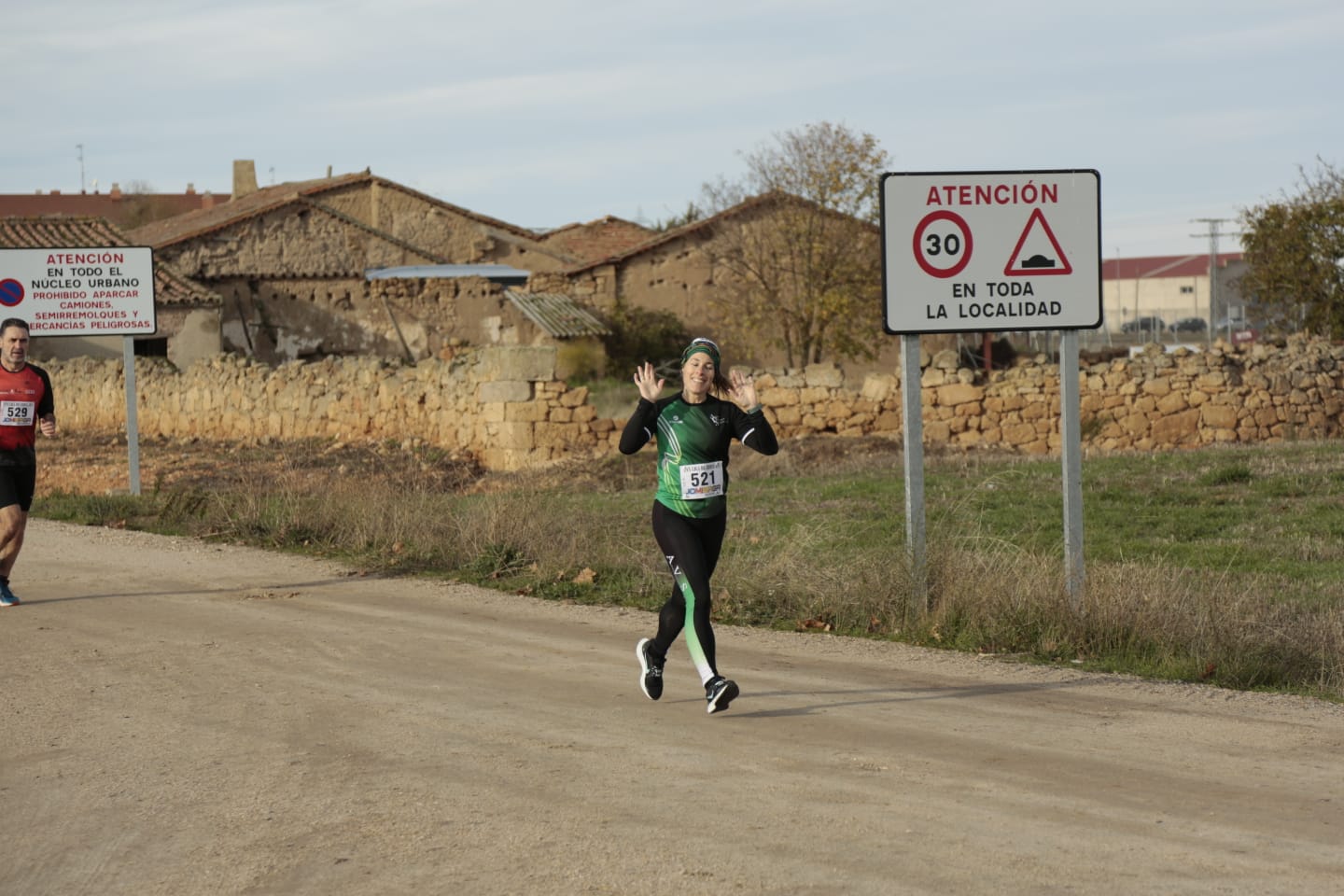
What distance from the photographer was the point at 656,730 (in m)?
6.82

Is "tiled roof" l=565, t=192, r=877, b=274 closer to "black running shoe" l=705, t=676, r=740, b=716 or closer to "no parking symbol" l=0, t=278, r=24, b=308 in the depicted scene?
"no parking symbol" l=0, t=278, r=24, b=308

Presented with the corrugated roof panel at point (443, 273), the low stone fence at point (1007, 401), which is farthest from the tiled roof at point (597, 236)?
the low stone fence at point (1007, 401)

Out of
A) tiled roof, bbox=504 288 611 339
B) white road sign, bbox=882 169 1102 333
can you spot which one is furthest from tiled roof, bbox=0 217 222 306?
white road sign, bbox=882 169 1102 333

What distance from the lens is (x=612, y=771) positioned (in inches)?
239

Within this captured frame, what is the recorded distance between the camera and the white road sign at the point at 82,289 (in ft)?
57.8

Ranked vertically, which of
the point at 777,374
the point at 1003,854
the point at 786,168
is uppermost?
the point at 786,168

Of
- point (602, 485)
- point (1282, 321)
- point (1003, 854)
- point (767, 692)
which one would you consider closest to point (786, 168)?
point (1282, 321)

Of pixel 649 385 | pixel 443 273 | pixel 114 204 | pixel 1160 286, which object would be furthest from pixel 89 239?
pixel 1160 286

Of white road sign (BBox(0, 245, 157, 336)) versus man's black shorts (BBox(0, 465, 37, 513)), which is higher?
white road sign (BBox(0, 245, 157, 336))

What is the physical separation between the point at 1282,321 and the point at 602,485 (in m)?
23.2

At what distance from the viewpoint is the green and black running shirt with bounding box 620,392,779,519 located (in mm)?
7246

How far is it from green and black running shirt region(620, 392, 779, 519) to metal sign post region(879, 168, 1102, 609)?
2350mm

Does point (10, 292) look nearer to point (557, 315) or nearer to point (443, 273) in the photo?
point (557, 315)

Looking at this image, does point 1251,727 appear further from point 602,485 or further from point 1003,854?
point 602,485
